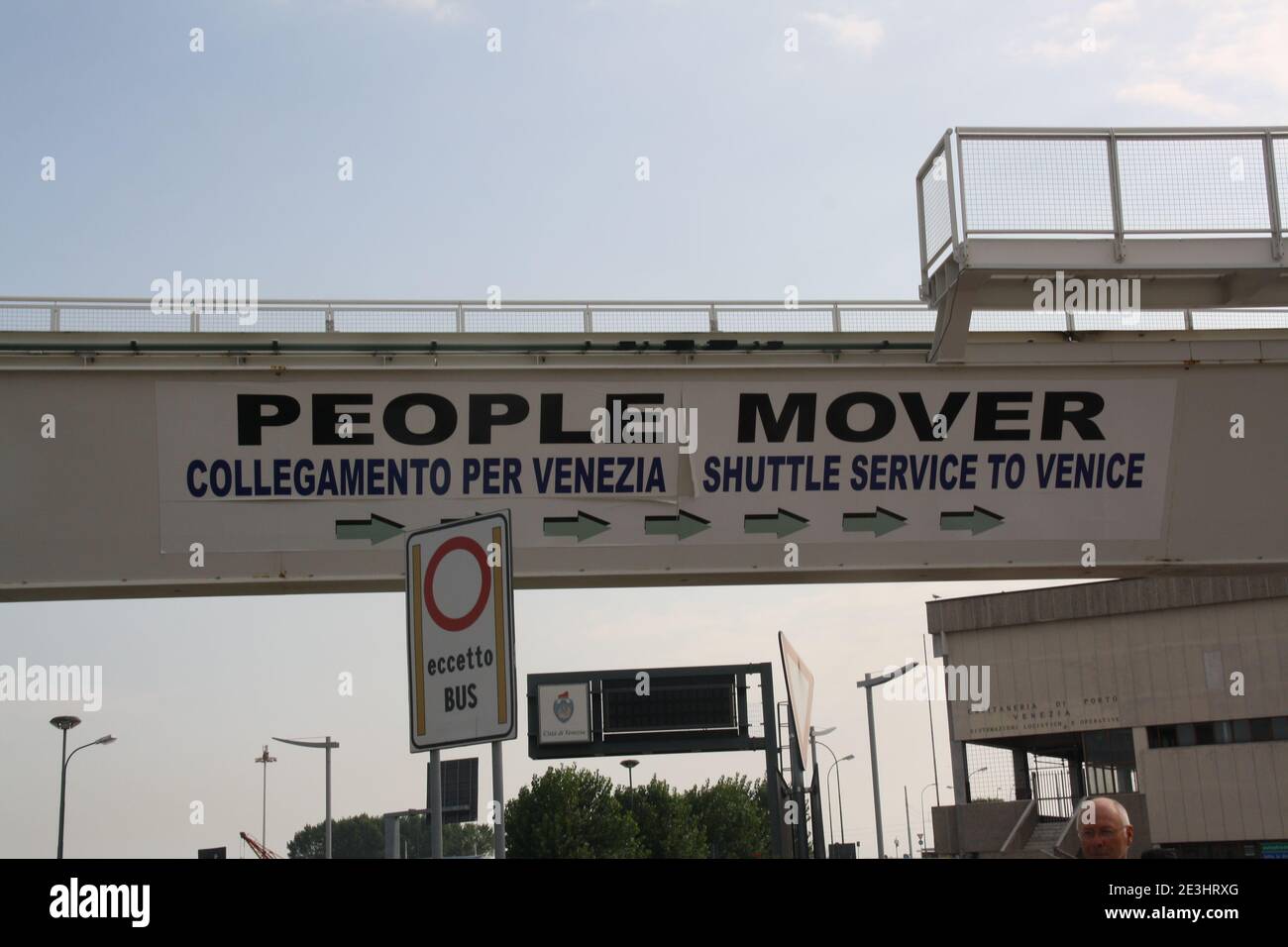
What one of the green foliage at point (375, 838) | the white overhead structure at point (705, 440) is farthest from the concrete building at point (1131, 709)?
the green foliage at point (375, 838)

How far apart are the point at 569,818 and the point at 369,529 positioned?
7603cm

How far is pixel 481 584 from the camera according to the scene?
516cm

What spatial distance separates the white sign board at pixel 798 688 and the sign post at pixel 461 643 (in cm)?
591

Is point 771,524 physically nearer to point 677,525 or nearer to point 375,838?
point 677,525

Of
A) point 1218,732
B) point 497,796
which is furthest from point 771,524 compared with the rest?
point 1218,732

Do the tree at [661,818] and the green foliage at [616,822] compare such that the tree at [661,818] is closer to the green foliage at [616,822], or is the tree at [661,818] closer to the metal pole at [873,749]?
the green foliage at [616,822]

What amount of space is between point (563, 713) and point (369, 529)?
995 inches

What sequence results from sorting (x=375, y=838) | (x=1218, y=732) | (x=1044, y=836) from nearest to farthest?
(x=1044, y=836) → (x=1218, y=732) → (x=375, y=838)

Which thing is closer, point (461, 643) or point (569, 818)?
point (461, 643)

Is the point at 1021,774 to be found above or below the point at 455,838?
above

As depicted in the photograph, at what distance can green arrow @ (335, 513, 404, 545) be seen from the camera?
12.7 meters

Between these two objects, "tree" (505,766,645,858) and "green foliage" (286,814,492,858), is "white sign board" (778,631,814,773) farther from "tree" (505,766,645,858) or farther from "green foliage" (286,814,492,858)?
"green foliage" (286,814,492,858)

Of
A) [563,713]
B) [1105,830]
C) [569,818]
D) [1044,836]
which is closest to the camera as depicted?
[1105,830]
